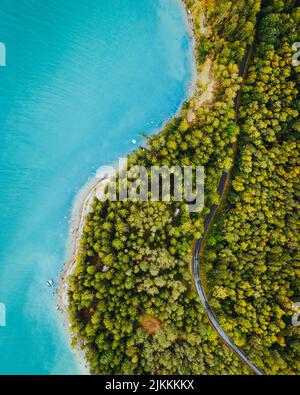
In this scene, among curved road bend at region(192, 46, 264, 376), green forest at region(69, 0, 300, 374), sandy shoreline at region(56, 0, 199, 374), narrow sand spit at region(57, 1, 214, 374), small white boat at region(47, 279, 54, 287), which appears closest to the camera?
green forest at region(69, 0, 300, 374)

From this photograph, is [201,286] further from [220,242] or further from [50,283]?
[50,283]

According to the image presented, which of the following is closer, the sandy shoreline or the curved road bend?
the curved road bend

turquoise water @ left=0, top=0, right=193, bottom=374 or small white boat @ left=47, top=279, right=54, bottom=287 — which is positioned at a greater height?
turquoise water @ left=0, top=0, right=193, bottom=374

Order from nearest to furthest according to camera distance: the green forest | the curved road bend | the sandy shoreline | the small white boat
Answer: the green forest, the curved road bend, the sandy shoreline, the small white boat

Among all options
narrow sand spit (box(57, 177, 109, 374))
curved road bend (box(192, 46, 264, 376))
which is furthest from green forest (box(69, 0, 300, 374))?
narrow sand spit (box(57, 177, 109, 374))

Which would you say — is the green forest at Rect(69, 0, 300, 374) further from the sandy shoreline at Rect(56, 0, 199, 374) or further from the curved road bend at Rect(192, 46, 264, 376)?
the sandy shoreline at Rect(56, 0, 199, 374)

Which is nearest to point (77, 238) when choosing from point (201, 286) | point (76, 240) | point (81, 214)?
point (76, 240)
